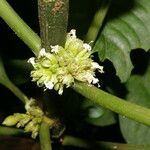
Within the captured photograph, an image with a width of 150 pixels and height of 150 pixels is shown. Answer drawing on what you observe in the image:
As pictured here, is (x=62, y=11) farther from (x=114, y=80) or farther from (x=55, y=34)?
(x=114, y=80)

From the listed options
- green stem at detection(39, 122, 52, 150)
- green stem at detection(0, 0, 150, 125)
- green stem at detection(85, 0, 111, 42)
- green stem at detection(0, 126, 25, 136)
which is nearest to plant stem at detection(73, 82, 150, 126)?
green stem at detection(0, 0, 150, 125)

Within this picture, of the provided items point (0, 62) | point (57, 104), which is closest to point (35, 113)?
point (57, 104)

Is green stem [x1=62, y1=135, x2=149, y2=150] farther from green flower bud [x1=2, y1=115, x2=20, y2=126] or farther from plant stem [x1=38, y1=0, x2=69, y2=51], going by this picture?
plant stem [x1=38, y1=0, x2=69, y2=51]

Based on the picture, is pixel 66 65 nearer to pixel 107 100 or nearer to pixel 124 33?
pixel 107 100

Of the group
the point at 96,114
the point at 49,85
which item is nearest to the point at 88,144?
the point at 96,114

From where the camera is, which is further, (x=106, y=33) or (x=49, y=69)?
(x=106, y=33)

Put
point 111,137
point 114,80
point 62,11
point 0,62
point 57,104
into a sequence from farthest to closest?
point 111,137 < point 114,80 < point 0,62 < point 57,104 < point 62,11
